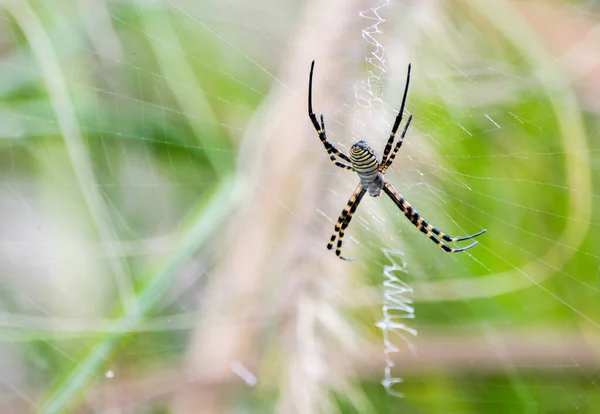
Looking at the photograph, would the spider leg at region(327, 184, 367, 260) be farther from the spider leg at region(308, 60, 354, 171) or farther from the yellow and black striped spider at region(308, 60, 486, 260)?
the spider leg at region(308, 60, 354, 171)

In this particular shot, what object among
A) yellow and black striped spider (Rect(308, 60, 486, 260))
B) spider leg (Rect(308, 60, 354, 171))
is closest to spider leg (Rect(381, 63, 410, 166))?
yellow and black striped spider (Rect(308, 60, 486, 260))

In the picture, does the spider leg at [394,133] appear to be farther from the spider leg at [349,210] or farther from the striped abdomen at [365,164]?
the spider leg at [349,210]

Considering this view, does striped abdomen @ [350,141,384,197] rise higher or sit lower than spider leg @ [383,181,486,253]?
higher

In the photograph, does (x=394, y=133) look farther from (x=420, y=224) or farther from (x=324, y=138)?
(x=420, y=224)

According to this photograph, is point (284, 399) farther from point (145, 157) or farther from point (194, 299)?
point (145, 157)

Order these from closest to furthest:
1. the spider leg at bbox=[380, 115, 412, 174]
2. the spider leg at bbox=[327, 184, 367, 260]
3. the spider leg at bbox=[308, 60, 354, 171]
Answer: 1. the spider leg at bbox=[308, 60, 354, 171]
2. the spider leg at bbox=[380, 115, 412, 174]
3. the spider leg at bbox=[327, 184, 367, 260]

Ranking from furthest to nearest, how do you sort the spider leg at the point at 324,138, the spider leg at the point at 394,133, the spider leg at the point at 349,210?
the spider leg at the point at 349,210
the spider leg at the point at 394,133
the spider leg at the point at 324,138

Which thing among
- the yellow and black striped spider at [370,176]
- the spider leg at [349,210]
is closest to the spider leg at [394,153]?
the yellow and black striped spider at [370,176]

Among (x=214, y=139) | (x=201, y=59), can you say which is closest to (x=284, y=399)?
(x=214, y=139)

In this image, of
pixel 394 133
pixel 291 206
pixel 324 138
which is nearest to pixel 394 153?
pixel 394 133
